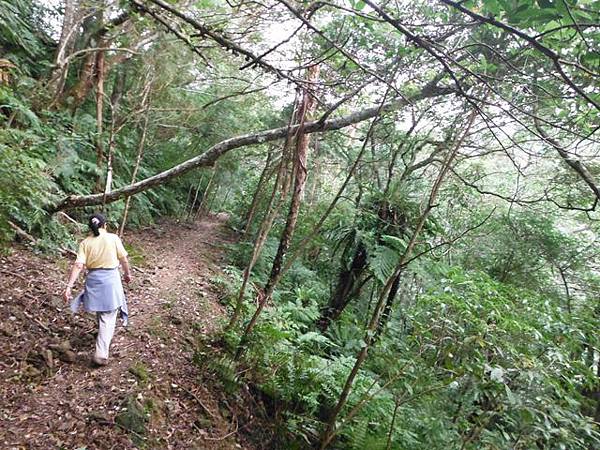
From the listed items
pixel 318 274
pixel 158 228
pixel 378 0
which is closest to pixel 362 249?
pixel 318 274

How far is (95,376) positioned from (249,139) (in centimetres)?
333

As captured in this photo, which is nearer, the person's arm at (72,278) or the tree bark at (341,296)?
the person's arm at (72,278)

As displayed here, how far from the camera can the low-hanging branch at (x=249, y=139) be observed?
435 centimetres

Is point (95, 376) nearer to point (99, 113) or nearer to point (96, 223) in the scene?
point (96, 223)

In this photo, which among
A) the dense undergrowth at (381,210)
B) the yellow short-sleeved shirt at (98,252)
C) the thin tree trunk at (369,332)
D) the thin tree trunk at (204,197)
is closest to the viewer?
the dense undergrowth at (381,210)

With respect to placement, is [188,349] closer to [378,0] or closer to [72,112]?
[378,0]

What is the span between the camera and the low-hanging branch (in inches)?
171

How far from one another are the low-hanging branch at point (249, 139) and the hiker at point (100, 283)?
1.62 metres

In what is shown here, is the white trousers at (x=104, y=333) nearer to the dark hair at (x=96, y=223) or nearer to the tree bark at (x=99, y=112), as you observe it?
the dark hair at (x=96, y=223)

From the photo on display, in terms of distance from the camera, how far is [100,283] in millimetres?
4129

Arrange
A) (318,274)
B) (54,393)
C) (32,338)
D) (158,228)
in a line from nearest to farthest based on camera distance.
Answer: (54,393) → (32,338) → (318,274) → (158,228)

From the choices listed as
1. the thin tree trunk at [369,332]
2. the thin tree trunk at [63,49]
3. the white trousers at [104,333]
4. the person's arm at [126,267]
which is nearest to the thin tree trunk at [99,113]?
the thin tree trunk at [63,49]

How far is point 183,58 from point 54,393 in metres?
6.88

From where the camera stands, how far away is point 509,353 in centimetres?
326
